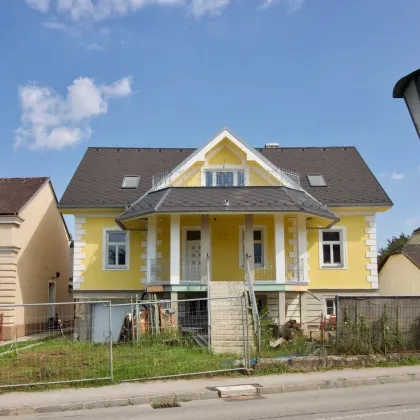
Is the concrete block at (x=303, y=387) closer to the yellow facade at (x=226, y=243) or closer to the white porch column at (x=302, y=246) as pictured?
the white porch column at (x=302, y=246)

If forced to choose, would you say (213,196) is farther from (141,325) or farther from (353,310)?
(353,310)

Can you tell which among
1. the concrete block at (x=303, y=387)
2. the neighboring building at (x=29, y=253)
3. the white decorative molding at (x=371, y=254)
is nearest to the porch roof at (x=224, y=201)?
the white decorative molding at (x=371, y=254)

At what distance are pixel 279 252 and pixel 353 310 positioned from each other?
5369 millimetres

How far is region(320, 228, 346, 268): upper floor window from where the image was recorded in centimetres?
2291

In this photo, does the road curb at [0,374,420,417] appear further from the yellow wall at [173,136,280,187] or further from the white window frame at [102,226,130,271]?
the white window frame at [102,226,130,271]

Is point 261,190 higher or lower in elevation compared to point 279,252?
higher

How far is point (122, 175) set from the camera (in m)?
25.0

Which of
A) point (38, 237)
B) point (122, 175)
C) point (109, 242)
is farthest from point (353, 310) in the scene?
point (38, 237)

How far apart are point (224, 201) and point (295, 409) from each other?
35.7 feet

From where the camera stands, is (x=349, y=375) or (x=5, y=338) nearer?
(x=349, y=375)

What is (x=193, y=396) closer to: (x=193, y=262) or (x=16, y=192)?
(x=193, y=262)

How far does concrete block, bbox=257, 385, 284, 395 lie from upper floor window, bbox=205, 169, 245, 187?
11785mm

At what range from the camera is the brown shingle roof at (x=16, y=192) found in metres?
23.7

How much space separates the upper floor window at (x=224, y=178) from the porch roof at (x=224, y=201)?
4.76 ft
